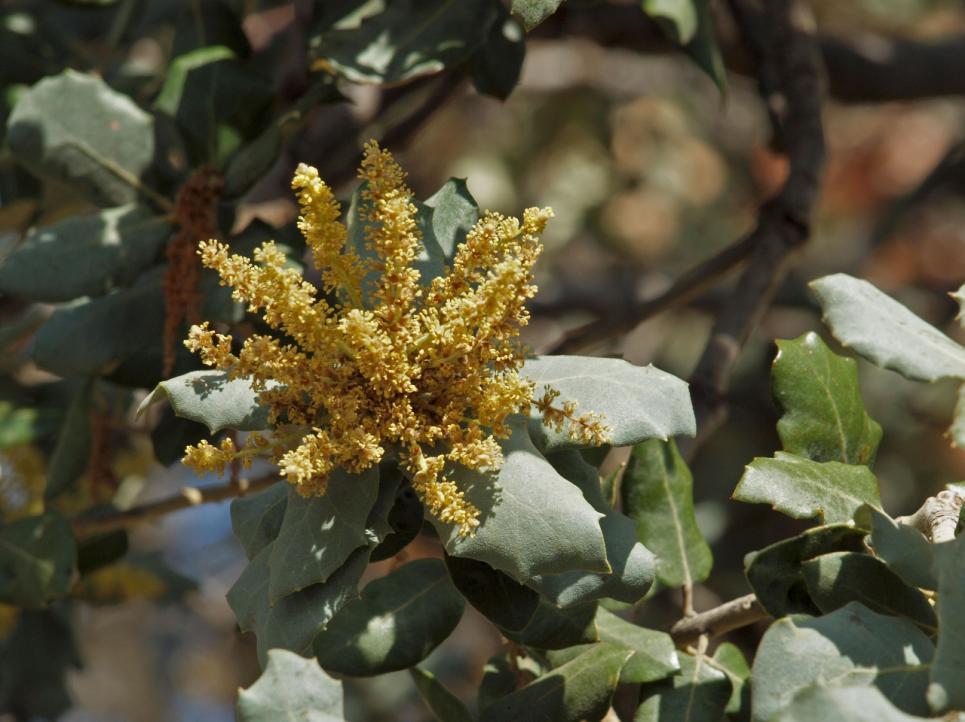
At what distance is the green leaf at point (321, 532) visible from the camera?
1.16 m

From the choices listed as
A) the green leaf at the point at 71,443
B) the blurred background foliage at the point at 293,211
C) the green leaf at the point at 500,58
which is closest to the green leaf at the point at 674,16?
the blurred background foliage at the point at 293,211

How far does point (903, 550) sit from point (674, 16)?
87 centimetres

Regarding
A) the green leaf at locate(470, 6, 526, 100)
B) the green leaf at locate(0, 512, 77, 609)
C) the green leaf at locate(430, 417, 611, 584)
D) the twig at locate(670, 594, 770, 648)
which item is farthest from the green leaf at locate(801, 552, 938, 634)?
the green leaf at locate(0, 512, 77, 609)

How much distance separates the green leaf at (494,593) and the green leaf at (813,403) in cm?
35

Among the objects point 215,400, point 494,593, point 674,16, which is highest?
point 674,16

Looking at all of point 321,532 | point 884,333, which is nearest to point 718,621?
point 884,333

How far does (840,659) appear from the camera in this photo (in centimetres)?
110

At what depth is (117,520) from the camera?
6.40 feet

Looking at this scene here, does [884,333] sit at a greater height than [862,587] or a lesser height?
greater

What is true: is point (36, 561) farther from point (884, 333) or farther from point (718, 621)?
point (884, 333)

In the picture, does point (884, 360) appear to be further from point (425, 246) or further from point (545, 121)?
point (545, 121)

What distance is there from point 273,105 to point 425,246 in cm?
68

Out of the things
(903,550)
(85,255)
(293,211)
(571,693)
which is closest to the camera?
(903,550)

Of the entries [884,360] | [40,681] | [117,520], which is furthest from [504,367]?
[40,681]
